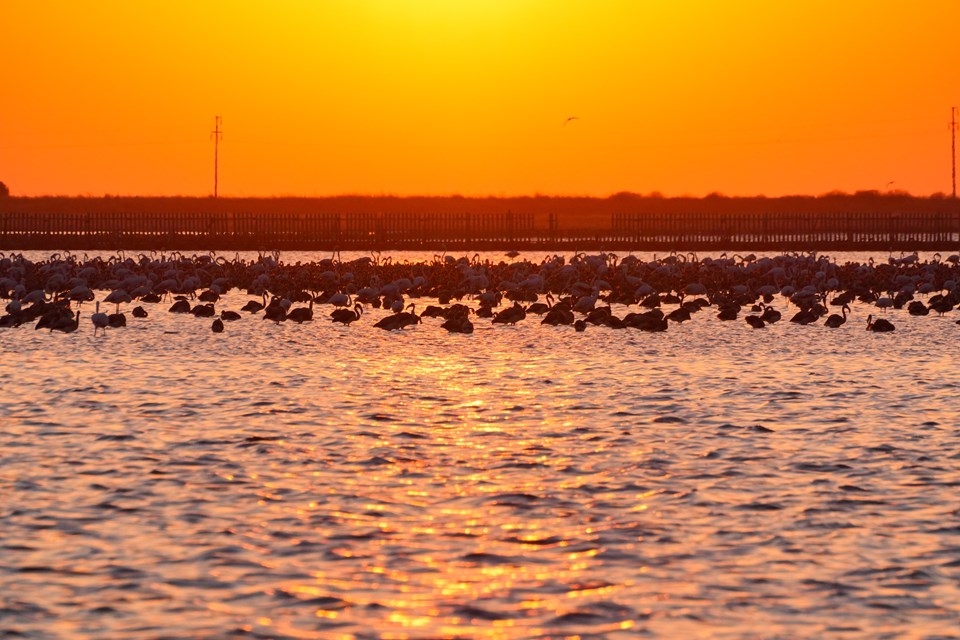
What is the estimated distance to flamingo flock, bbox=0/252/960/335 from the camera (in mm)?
33219

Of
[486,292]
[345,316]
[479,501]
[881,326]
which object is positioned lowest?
[479,501]

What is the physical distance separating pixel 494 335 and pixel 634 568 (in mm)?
20736

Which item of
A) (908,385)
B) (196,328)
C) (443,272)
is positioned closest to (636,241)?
(443,272)

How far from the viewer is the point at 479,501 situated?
12672mm

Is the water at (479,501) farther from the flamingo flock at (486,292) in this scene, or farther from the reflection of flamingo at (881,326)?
the flamingo flock at (486,292)

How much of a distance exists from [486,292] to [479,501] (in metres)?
24.2

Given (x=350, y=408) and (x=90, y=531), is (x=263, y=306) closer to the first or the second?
(x=350, y=408)

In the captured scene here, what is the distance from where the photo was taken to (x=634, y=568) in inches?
404

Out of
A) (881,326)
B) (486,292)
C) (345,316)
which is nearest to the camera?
(881,326)

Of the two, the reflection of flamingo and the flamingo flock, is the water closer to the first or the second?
the reflection of flamingo

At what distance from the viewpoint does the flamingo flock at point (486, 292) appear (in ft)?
109

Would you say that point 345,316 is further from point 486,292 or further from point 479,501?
point 479,501

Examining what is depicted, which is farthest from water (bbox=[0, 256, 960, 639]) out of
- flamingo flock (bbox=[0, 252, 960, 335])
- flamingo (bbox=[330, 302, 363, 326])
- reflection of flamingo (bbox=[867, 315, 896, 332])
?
flamingo flock (bbox=[0, 252, 960, 335])

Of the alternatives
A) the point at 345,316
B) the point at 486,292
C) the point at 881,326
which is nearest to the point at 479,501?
the point at 345,316
